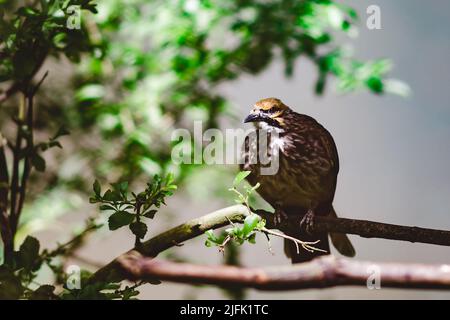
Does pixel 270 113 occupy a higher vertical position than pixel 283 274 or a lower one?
higher

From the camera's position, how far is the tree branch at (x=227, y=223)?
93 cm

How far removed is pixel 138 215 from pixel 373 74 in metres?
1.00

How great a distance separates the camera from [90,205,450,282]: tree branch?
0.93m

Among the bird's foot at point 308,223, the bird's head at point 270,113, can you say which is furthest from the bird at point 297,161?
the bird's foot at point 308,223

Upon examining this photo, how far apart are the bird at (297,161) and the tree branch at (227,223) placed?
0.26m

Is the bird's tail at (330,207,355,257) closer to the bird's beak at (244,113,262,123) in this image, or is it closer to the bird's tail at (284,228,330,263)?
the bird's tail at (284,228,330,263)

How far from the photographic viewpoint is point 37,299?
943mm

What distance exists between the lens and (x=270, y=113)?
132 cm

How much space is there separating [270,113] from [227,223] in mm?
392

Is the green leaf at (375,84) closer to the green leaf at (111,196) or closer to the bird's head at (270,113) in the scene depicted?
the bird's head at (270,113)

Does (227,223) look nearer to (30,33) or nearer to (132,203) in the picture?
(132,203)

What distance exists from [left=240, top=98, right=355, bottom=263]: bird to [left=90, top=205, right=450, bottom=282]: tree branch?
0.86 feet

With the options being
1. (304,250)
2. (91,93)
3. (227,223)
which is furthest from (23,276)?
(91,93)

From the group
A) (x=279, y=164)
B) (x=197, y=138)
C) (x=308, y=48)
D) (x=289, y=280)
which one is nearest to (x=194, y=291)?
(x=197, y=138)
